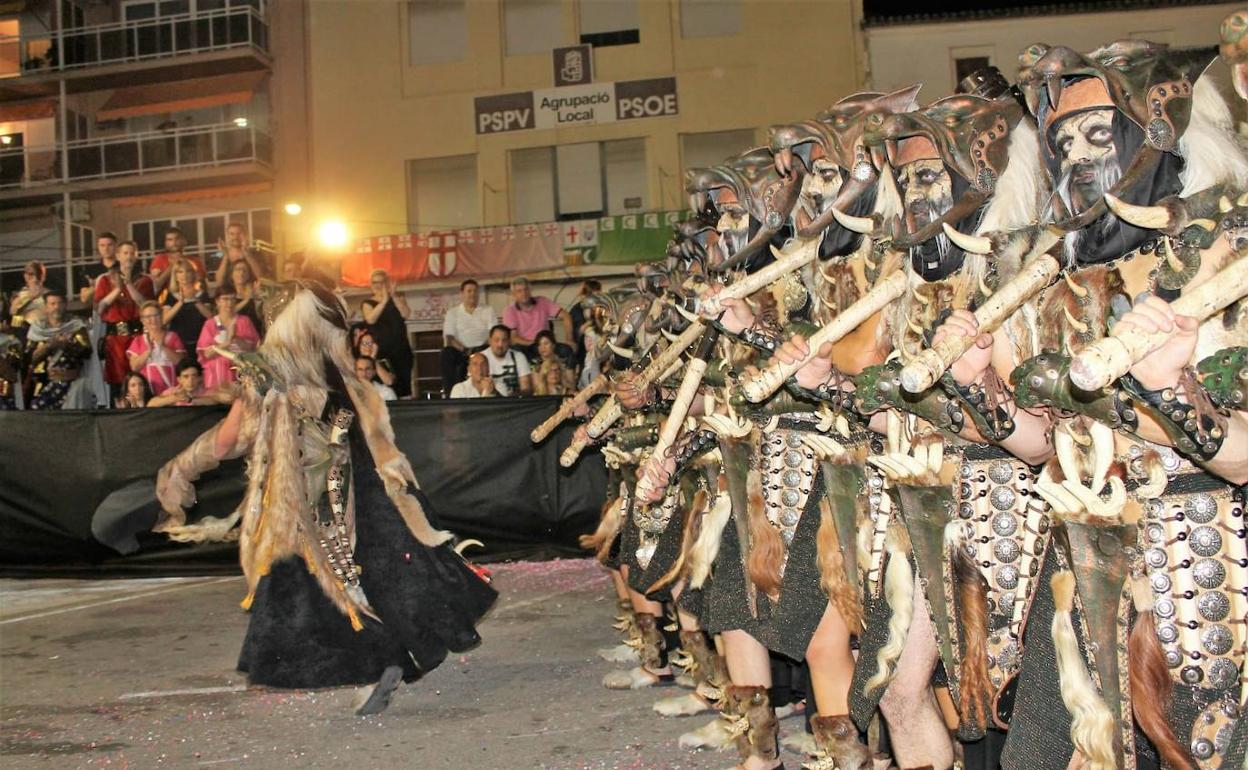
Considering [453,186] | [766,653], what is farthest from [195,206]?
[766,653]

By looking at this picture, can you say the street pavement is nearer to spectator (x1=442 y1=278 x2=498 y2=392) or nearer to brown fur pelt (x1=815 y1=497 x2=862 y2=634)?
brown fur pelt (x1=815 y1=497 x2=862 y2=634)

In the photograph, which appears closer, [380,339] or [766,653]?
→ [766,653]

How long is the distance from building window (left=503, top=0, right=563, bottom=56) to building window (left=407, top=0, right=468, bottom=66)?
789mm

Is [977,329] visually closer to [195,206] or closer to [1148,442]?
[1148,442]

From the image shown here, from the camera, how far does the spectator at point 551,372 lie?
11.0m

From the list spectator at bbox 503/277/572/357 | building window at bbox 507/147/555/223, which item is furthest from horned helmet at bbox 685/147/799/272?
building window at bbox 507/147/555/223

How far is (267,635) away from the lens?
5.33 m

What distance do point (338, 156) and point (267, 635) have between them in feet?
58.3

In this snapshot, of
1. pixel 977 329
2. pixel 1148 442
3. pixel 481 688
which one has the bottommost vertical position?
pixel 481 688

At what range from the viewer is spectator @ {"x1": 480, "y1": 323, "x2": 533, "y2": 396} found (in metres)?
11.0

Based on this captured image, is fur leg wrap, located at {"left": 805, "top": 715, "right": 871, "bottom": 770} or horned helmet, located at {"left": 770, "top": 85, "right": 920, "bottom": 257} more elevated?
horned helmet, located at {"left": 770, "top": 85, "right": 920, "bottom": 257}

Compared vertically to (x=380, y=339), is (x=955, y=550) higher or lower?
lower

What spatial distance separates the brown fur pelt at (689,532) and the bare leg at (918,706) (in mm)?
1383

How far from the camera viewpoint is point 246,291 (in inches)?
438
